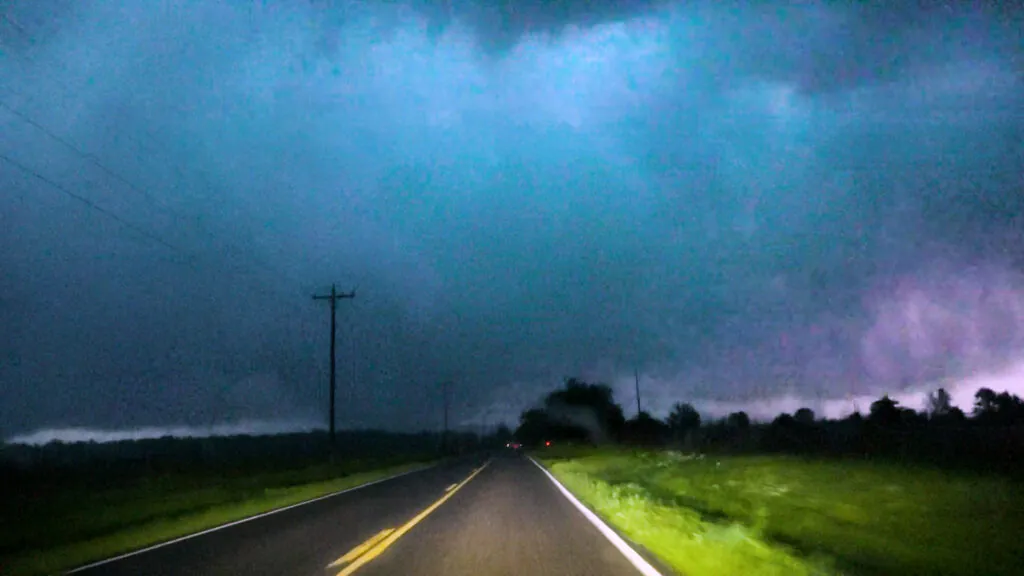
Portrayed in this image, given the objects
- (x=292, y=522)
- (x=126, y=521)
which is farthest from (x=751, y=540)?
(x=126, y=521)

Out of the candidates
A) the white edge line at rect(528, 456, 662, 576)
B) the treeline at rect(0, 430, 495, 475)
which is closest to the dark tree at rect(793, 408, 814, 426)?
the treeline at rect(0, 430, 495, 475)

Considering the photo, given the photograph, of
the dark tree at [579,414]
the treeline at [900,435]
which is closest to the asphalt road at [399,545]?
the treeline at [900,435]

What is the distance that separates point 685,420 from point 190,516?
115600 millimetres

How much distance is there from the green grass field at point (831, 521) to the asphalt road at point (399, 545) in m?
1.17

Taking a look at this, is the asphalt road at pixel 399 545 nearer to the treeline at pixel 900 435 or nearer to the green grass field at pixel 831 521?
the green grass field at pixel 831 521

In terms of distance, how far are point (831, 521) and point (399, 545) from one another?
8.91 metres

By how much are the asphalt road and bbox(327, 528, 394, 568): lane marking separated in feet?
0.06

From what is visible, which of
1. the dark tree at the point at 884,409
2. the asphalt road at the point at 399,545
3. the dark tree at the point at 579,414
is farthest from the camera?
the dark tree at the point at 579,414

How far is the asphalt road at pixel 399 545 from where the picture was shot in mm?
10078

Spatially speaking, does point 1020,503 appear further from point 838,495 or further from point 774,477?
point 774,477

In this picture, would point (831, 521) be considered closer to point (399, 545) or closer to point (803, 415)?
point (399, 545)

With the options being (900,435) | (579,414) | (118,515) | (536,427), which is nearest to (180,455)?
(118,515)

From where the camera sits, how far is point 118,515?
18.8 metres

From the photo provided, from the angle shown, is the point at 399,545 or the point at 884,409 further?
the point at 884,409
